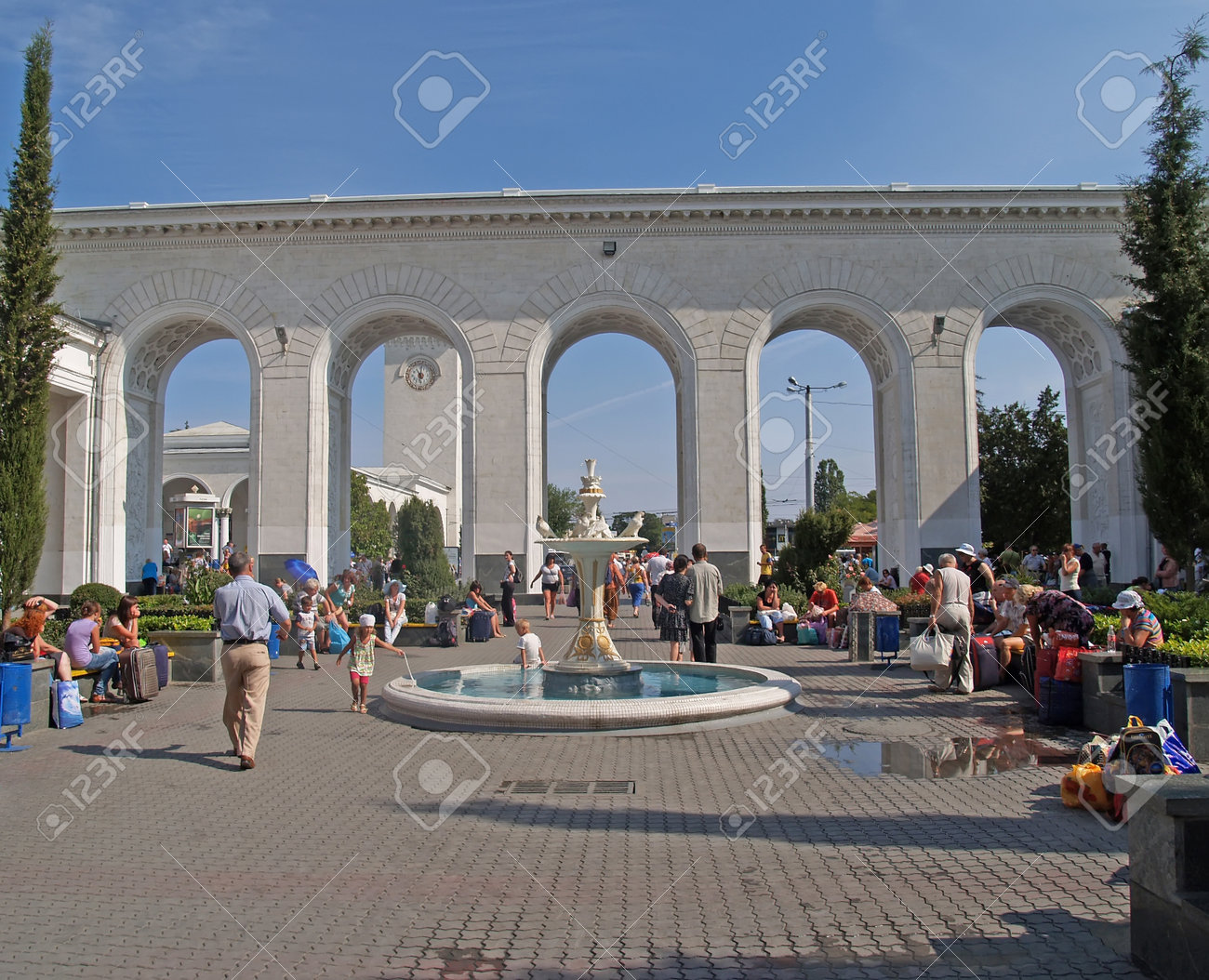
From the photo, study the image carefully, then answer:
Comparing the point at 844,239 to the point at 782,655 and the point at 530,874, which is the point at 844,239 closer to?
the point at 782,655

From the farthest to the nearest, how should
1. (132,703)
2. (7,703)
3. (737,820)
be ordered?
(132,703) → (7,703) → (737,820)

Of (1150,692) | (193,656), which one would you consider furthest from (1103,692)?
(193,656)

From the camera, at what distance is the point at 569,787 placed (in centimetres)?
662

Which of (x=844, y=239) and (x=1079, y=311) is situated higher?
(x=844, y=239)

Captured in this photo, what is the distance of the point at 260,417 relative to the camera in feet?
82.8

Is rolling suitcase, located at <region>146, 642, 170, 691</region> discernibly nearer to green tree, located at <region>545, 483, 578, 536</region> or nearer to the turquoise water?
the turquoise water

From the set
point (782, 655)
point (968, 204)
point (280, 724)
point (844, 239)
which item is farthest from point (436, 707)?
point (968, 204)

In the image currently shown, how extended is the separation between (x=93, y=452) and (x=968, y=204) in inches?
979

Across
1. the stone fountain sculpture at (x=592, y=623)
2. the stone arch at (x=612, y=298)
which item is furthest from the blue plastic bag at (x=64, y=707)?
the stone arch at (x=612, y=298)

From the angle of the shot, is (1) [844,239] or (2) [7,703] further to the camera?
(1) [844,239]

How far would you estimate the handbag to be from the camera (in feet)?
34.2

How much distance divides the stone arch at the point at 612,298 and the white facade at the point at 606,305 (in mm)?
57

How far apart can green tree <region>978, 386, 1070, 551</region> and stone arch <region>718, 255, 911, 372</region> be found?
9.25 metres

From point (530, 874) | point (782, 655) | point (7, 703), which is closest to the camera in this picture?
point (530, 874)
